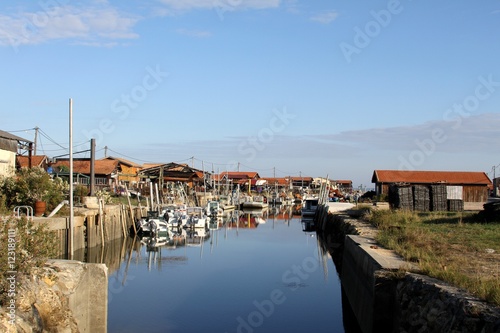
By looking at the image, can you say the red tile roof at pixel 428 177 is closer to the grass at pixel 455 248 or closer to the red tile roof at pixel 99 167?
the red tile roof at pixel 99 167

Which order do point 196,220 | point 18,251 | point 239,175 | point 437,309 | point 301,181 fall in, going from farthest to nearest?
1. point 301,181
2. point 239,175
3. point 196,220
4. point 18,251
5. point 437,309

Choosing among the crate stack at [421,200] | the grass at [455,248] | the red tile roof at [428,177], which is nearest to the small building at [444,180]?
the red tile roof at [428,177]

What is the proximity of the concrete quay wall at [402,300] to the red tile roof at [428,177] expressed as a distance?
46757 mm

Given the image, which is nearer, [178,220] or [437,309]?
[437,309]

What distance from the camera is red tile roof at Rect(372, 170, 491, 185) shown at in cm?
6268

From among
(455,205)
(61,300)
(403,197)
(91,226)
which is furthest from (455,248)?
(455,205)

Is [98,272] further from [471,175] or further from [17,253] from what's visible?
[471,175]

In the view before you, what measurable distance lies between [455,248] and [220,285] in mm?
10457

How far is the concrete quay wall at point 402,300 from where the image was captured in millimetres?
8312

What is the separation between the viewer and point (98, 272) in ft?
44.8

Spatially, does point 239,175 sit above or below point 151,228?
above

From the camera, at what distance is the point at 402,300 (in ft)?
37.8

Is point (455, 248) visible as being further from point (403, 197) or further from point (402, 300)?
point (403, 197)

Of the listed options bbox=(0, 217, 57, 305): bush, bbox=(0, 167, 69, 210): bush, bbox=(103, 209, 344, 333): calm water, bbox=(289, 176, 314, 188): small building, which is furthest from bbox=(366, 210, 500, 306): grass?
bbox=(289, 176, 314, 188): small building
